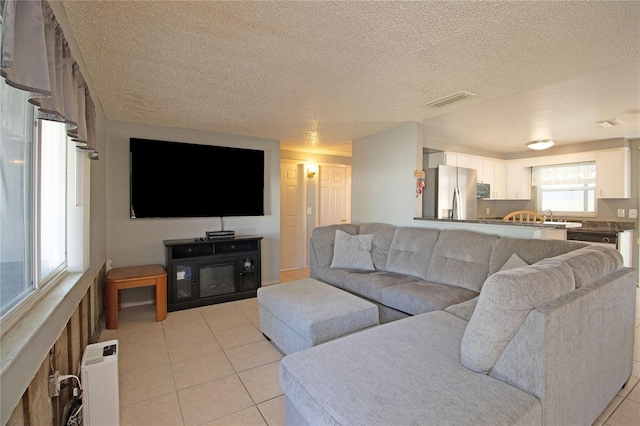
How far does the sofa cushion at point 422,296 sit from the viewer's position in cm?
243

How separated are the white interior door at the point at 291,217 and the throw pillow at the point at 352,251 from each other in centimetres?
201

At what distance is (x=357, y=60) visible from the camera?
2068 millimetres

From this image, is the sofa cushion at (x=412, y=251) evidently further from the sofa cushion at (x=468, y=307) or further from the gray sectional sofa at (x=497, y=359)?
the gray sectional sofa at (x=497, y=359)

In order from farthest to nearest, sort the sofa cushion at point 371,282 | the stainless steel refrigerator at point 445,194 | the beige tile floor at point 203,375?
1. the stainless steel refrigerator at point 445,194
2. the sofa cushion at point 371,282
3. the beige tile floor at point 203,375

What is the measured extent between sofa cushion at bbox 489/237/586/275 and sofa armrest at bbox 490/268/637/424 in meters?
0.47

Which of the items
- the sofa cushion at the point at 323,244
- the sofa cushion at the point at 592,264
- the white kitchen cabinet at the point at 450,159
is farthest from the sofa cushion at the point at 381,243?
the sofa cushion at the point at 592,264

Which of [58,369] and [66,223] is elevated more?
[66,223]

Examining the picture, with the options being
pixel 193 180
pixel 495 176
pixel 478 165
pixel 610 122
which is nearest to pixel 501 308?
pixel 193 180

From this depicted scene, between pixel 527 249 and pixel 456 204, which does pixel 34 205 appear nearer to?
pixel 527 249

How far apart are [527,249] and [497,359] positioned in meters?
1.57

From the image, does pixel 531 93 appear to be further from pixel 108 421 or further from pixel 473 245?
pixel 108 421

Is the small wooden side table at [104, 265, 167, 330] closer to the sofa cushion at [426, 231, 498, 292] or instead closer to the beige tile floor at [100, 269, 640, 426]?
the beige tile floor at [100, 269, 640, 426]

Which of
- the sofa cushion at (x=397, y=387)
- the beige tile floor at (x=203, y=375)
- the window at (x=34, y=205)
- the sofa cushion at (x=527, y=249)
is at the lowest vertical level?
the beige tile floor at (x=203, y=375)

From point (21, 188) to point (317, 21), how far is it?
165 centimetres
